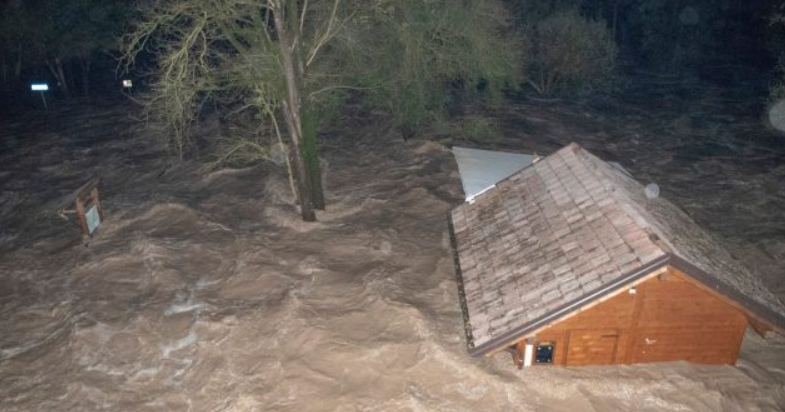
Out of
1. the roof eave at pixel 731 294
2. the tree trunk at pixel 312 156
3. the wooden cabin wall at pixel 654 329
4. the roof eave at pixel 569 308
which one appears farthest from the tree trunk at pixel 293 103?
the roof eave at pixel 731 294

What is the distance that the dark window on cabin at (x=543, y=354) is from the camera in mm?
11727

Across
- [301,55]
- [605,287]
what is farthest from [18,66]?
[605,287]

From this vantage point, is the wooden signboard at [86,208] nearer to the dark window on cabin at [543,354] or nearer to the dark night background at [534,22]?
the dark window on cabin at [543,354]

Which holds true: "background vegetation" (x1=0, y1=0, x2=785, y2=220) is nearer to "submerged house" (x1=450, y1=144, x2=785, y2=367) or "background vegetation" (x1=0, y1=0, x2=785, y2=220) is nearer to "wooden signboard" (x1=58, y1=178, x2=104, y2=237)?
"wooden signboard" (x1=58, y1=178, x2=104, y2=237)

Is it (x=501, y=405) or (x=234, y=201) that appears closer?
(x=501, y=405)

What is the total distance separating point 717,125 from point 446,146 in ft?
58.8

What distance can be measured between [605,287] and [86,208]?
17611mm

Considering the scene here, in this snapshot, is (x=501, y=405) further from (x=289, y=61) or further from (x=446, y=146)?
(x=446, y=146)

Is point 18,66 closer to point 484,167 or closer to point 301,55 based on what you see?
point 301,55

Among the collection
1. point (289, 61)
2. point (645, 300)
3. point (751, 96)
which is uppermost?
point (289, 61)

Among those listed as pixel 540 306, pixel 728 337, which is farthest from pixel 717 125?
pixel 540 306

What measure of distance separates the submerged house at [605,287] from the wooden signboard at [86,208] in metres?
13.5

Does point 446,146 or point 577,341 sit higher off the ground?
point 577,341

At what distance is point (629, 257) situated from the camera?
34.1 feet
